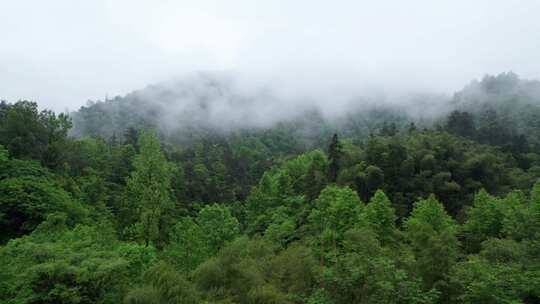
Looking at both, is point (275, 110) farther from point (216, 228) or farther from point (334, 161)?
point (216, 228)

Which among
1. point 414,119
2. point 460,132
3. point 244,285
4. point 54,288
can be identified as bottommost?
point 244,285

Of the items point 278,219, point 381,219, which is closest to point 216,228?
point 278,219

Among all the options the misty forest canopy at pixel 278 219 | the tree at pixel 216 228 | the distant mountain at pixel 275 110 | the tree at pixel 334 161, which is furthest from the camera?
the distant mountain at pixel 275 110

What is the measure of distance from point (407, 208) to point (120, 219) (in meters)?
26.3

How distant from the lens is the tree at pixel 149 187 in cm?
2766

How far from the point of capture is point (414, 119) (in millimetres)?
94312

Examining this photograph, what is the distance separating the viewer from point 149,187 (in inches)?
1090

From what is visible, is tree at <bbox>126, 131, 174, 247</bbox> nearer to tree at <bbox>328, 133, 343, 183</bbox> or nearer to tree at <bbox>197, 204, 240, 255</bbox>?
tree at <bbox>197, 204, 240, 255</bbox>

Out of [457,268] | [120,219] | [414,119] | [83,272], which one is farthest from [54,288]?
[414,119]

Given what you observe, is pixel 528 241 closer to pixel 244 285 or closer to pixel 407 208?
pixel 244 285

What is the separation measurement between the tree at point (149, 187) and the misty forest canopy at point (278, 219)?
3.8 inches

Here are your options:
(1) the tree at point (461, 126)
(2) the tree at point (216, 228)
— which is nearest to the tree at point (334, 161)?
(2) the tree at point (216, 228)

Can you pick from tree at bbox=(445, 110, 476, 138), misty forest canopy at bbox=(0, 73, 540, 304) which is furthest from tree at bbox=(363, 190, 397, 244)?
tree at bbox=(445, 110, 476, 138)

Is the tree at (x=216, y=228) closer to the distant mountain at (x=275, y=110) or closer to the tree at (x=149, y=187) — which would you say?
the tree at (x=149, y=187)
